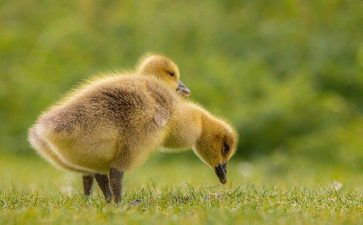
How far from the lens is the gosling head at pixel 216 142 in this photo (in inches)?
211

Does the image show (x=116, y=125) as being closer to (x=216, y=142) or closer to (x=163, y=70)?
(x=216, y=142)

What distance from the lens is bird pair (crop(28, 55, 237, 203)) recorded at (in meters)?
4.60

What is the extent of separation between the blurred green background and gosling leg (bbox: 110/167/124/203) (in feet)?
16.9

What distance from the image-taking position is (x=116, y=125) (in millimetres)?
4715

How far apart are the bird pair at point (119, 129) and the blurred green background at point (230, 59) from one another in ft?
14.8

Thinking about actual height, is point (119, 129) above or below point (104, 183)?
above

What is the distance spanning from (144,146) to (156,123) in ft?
0.49

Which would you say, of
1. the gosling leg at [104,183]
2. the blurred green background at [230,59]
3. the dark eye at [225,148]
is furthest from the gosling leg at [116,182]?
the blurred green background at [230,59]

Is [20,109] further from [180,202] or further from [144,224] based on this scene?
[144,224]

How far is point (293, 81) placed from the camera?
10727 mm

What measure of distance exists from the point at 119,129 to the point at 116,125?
0.09ft

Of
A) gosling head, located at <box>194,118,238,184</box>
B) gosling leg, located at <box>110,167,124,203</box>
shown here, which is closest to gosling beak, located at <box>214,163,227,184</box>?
gosling head, located at <box>194,118,238,184</box>

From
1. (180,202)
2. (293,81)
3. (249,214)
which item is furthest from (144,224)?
(293,81)

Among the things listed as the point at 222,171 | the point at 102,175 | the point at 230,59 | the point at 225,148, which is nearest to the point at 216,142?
the point at 225,148
